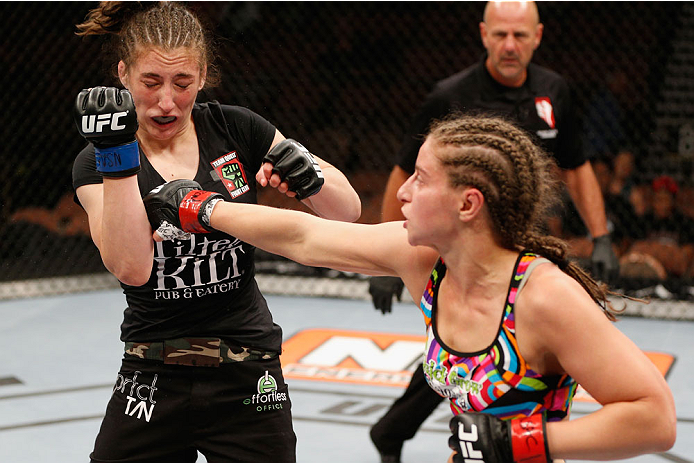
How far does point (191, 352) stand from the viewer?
179cm

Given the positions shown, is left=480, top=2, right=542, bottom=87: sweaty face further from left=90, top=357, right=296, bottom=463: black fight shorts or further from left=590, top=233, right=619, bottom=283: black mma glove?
left=90, top=357, right=296, bottom=463: black fight shorts

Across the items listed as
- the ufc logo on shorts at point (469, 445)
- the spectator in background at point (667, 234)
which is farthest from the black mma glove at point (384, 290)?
the spectator in background at point (667, 234)

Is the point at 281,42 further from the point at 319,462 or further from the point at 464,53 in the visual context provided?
the point at 319,462

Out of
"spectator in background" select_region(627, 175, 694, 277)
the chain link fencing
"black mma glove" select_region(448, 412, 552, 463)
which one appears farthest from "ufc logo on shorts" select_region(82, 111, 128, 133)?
"spectator in background" select_region(627, 175, 694, 277)

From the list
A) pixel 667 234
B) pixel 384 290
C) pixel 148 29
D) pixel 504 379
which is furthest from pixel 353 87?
pixel 504 379

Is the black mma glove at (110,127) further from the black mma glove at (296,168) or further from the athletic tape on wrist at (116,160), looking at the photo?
the black mma glove at (296,168)

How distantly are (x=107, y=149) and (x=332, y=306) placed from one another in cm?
345

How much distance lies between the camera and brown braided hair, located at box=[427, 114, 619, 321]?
1409 millimetres

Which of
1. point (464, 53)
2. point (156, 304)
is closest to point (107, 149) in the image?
point (156, 304)

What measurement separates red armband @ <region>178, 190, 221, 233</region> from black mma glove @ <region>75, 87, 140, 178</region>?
4.4 inches

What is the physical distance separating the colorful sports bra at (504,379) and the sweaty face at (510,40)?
68.7 inches

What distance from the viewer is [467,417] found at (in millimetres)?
1351

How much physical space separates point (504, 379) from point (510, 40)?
1.93 meters

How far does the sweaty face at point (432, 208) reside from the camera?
1.43m
